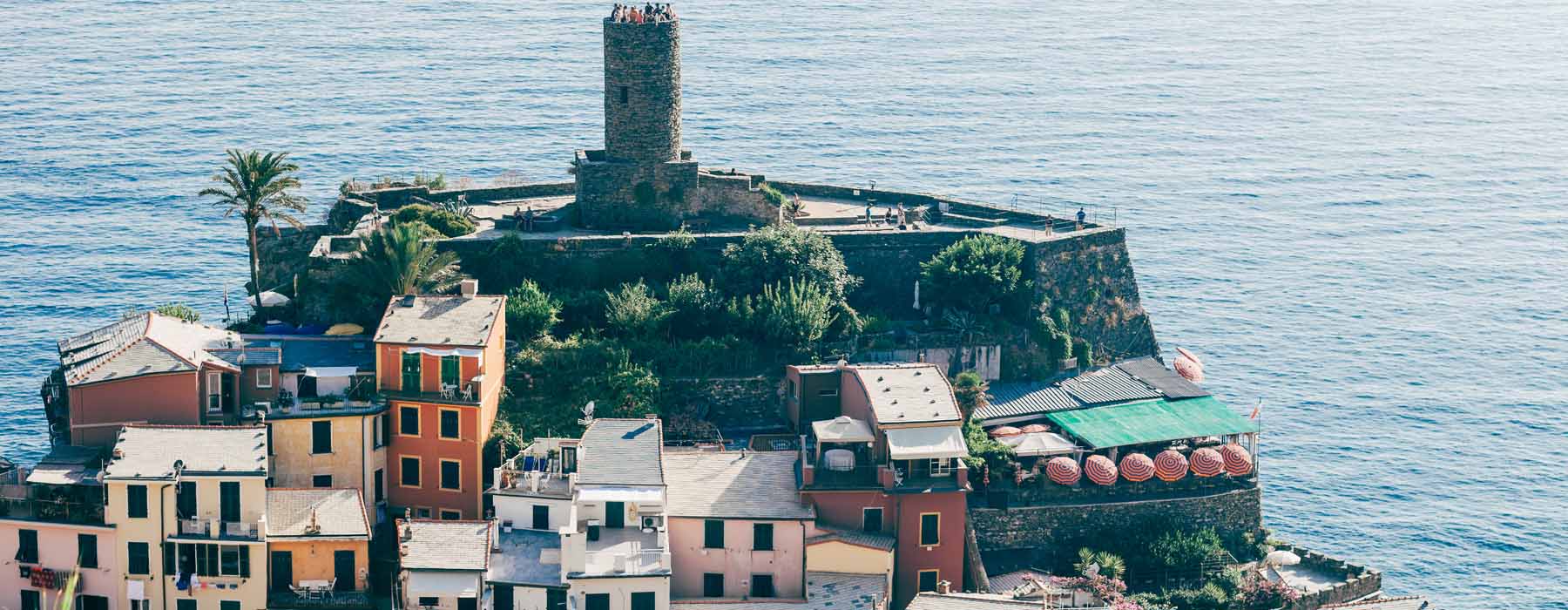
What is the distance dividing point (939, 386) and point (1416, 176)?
100 meters

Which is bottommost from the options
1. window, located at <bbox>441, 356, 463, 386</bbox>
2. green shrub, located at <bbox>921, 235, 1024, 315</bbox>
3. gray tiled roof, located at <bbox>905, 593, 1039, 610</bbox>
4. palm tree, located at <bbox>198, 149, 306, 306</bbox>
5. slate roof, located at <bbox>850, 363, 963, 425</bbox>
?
gray tiled roof, located at <bbox>905, 593, 1039, 610</bbox>

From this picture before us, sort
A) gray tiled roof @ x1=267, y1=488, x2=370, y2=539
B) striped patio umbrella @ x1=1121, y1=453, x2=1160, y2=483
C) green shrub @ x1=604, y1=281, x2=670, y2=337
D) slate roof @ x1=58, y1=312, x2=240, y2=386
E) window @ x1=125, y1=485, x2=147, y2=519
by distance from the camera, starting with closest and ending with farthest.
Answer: window @ x1=125, y1=485, x2=147, y2=519 → gray tiled roof @ x1=267, y1=488, x2=370, y2=539 → slate roof @ x1=58, y1=312, x2=240, y2=386 → striped patio umbrella @ x1=1121, y1=453, x2=1160, y2=483 → green shrub @ x1=604, y1=281, x2=670, y2=337

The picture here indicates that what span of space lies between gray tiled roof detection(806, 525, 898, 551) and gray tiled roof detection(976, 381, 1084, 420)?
1222 centimetres

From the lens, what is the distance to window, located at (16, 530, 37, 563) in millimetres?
84250

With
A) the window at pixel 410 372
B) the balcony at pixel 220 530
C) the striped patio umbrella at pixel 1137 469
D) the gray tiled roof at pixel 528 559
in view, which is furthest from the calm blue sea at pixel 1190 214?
the gray tiled roof at pixel 528 559

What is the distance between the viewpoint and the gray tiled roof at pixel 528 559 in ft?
274

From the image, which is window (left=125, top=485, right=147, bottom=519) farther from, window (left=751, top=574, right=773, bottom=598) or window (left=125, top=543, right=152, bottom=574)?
window (left=751, top=574, right=773, bottom=598)

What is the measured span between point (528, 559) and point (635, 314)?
56.0 feet

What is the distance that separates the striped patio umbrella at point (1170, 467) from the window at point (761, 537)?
19.7m

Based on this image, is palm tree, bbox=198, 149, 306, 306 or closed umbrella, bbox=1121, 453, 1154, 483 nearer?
closed umbrella, bbox=1121, 453, 1154, 483

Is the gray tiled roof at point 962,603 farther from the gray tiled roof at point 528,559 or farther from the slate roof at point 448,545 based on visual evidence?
the slate roof at point 448,545

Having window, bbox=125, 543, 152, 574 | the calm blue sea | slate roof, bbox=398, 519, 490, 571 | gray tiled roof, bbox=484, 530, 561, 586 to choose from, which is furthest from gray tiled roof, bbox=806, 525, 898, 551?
the calm blue sea

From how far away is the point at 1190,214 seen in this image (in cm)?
16588

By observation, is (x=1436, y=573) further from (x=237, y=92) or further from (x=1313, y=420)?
(x=237, y=92)
